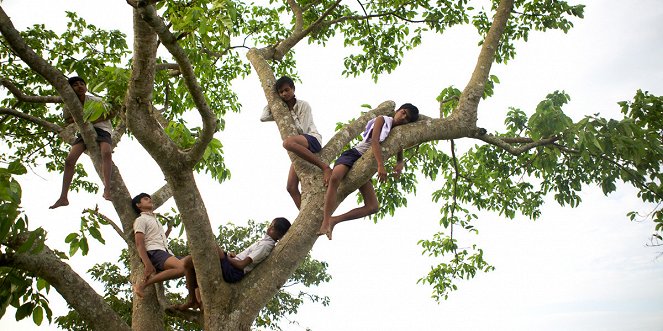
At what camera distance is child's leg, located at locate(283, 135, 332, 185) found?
4.52 m

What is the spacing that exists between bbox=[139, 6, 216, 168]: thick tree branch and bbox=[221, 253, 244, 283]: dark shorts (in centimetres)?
87

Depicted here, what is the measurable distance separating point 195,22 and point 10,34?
190cm

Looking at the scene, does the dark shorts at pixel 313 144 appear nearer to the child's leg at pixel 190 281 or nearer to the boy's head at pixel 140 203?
the child's leg at pixel 190 281

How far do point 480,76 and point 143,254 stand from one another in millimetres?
3817

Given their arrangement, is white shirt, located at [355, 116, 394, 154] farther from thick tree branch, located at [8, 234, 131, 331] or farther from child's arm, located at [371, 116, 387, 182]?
thick tree branch, located at [8, 234, 131, 331]

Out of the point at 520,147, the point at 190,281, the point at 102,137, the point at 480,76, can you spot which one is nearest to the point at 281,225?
the point at 190,281

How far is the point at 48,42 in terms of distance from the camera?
319 inches

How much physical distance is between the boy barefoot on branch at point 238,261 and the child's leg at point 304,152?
2.05 feet

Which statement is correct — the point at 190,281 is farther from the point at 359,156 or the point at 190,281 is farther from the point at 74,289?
the point at 359,156

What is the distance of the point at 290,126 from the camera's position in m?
5.04

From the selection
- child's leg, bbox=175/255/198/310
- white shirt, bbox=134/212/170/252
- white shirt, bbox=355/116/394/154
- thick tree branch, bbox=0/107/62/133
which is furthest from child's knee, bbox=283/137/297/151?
thick tree branch, bbox=0/107/62/133

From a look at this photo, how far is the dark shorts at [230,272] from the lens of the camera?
4.11 metres

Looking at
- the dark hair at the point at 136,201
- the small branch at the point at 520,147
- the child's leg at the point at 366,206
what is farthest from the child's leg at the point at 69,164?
the small branch at the point at 520,147

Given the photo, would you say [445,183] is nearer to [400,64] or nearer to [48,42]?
[400,64]
